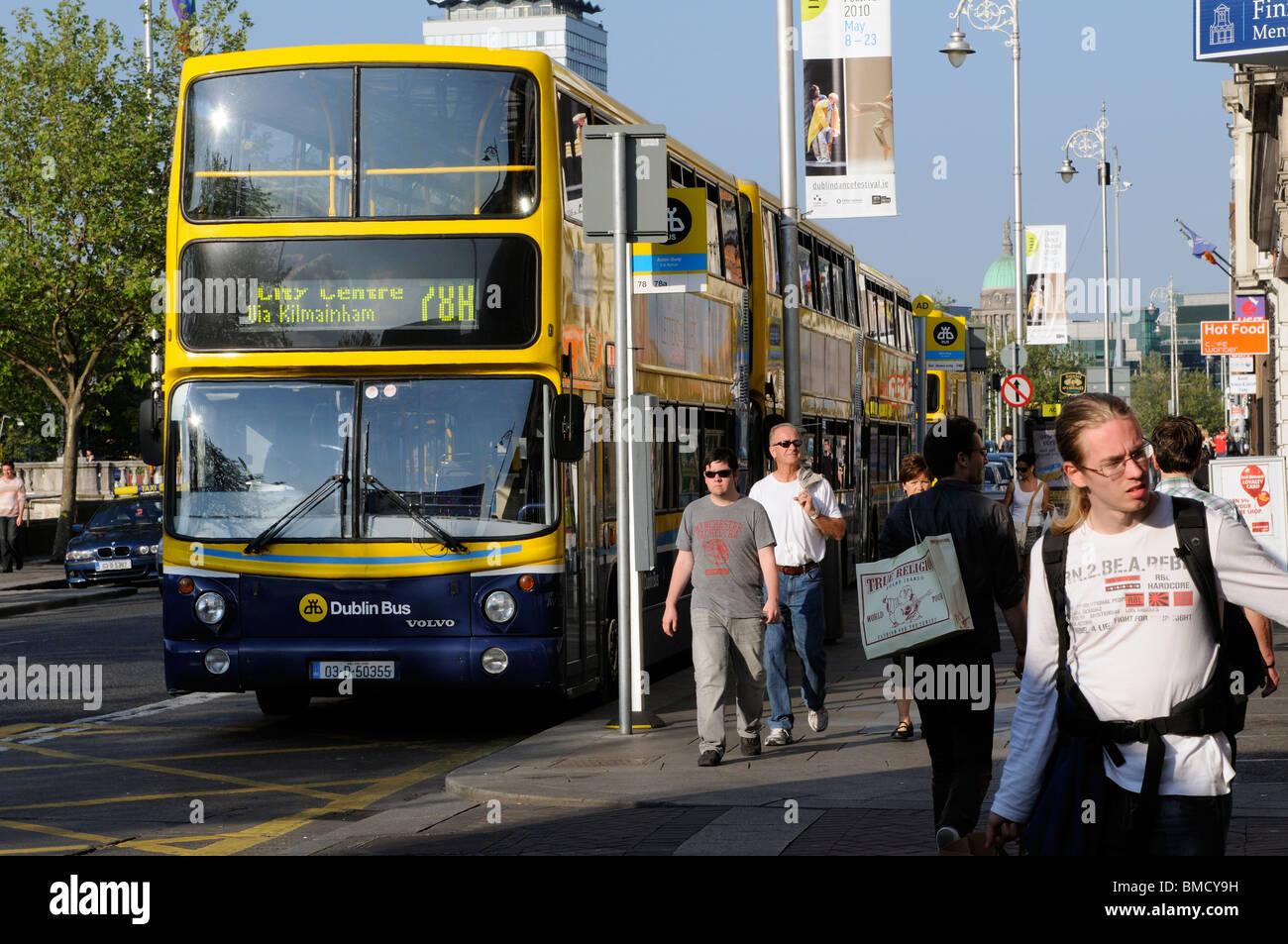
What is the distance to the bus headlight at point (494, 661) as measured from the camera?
11.2 meters

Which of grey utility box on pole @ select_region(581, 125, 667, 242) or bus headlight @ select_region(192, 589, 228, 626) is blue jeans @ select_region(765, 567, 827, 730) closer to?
grey utility box on pole @ select_region(581, 125, 667, 242)

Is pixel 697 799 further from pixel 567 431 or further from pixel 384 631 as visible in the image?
pixel 384 631

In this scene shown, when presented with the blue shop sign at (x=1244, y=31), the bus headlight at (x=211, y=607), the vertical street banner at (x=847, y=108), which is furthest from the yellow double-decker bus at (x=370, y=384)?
the blue shop sign at (x=1244, y=31)

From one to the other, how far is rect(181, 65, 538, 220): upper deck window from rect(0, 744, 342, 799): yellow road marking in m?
3.49

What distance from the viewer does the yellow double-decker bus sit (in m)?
11.2

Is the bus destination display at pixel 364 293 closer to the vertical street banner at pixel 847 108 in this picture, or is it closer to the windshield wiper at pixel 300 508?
the windshield wiper at pixel 300 508

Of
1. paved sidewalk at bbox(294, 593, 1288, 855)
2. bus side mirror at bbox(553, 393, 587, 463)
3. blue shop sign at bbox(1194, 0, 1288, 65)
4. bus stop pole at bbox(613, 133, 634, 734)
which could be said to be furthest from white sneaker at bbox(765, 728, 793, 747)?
blue shop sign at bbox(1194, 0, 1288, 65)

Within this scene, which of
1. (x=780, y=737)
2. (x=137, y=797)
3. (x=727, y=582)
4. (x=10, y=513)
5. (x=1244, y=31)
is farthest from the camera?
(x=10, y=513)

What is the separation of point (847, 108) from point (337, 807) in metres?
9.95

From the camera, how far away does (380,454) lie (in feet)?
36.7

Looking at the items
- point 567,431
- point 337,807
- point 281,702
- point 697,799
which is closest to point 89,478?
point 281,702

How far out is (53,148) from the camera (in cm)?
3403
